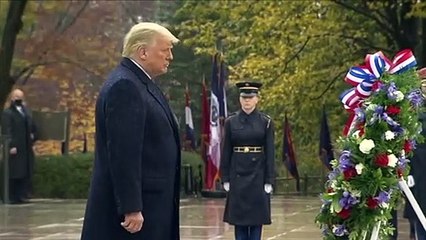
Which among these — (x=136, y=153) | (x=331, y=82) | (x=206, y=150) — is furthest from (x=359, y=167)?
(x=331, y=82)

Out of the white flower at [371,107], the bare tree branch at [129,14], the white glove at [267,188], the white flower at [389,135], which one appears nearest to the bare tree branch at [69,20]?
the bare tree branch at [129,14]

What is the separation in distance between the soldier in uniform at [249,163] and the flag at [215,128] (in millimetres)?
10666

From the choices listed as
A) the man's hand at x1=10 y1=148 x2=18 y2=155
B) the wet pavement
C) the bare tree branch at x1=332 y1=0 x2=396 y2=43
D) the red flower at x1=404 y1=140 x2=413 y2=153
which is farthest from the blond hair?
the bare tree branch at x1=332 y1=0 x2=396 y2=43

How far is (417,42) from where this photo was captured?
26.3 meters

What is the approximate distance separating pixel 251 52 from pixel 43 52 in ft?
22.8

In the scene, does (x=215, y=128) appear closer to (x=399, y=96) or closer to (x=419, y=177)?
(x=419, y=177)

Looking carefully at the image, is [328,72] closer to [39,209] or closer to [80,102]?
[39,209]

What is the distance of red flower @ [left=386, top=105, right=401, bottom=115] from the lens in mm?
7676

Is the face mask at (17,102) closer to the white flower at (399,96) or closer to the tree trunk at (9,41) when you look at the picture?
the tree trunk at (9,41)

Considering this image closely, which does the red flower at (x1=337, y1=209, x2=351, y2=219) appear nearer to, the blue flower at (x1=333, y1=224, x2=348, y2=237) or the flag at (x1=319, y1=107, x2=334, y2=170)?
the blue flower at (x1=333, y1=224, x2=348, y2=237)

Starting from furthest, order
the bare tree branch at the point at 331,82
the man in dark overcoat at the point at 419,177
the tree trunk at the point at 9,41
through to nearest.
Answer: the bare tree branch at the point at 331,82 → the tree trunk at the point at 9,41 → the man in dark overcoat at the point at 419,177

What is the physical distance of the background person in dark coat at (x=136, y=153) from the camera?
6.87 metres

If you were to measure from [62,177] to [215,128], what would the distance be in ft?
11.6

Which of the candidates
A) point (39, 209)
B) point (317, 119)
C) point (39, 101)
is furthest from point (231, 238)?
point (39, 101)
